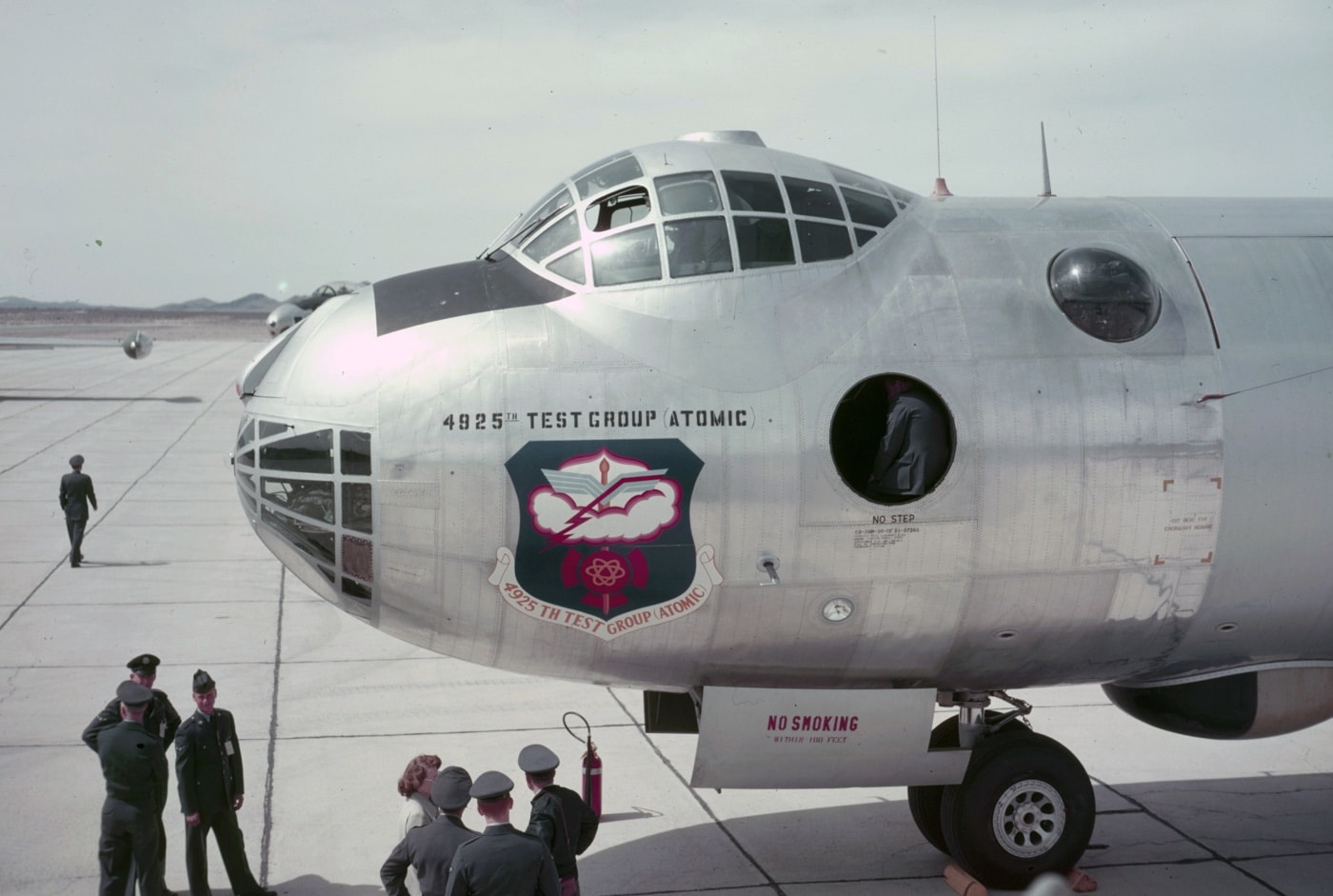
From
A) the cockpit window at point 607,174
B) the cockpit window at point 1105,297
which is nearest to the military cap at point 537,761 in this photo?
the cockpit window at point 607,174

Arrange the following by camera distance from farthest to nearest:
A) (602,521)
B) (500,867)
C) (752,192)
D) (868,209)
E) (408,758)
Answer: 1. (408,758)
2. (868,209)
3. (752,192)
4. (602,521)
5. (500,867)

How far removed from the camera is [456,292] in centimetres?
755

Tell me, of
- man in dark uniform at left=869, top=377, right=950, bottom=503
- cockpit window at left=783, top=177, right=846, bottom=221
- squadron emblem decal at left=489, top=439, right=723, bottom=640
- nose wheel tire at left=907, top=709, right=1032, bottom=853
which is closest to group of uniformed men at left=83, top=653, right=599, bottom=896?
squadron emblem decal at left=489, top=439, right=723, bottom=640

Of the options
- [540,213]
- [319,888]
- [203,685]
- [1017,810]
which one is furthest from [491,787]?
[1017,810]

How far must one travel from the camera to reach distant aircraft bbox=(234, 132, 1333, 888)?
7.11m

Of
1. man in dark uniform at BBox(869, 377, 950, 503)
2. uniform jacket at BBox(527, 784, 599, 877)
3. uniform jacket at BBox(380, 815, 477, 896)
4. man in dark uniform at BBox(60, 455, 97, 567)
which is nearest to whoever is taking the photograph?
uniform jacket at BBox(380, 815, 477, 896)

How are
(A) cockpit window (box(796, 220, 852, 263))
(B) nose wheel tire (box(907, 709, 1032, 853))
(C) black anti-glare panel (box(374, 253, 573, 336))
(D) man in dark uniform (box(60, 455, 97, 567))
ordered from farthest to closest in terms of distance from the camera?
1. (D) man in dark uniform (box(60, 455, 97, 567))
2. (B) nose wheel tire (box(907, 709, 1032, 853))
3. (A) cockpit window (box(796, 220, 852, 263))
4. (C) black anti-glare panel (box(374, 253, 573, 336))

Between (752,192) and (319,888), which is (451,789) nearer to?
(319,888)

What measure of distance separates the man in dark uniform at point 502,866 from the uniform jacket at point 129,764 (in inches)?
107

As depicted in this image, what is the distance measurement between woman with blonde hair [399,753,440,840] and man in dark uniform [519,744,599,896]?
20.1 inches

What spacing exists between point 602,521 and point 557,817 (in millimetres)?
1612

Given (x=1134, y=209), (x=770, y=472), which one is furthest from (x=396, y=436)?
(x=1134, y=209)

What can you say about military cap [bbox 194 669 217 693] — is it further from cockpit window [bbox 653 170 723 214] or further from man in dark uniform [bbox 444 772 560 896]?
cockpit window [bbox 653 170 723 214]

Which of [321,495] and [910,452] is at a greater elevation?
[910,452]
